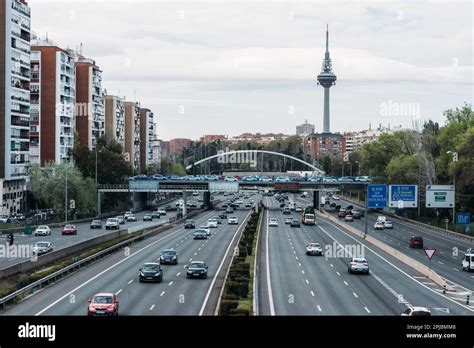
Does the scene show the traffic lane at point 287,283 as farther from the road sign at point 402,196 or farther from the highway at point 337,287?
the road sign at point 402,196

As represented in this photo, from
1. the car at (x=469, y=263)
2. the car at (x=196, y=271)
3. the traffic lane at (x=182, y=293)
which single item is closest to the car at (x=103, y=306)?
the traffic lane at (x=182, y=293)

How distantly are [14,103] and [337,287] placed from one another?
7049 cm

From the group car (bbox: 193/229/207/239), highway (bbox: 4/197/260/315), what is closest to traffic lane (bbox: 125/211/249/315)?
highway (bbox: 4/197/260/315)

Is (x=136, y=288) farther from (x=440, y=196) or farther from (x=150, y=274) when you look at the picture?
(x=440, y=196)

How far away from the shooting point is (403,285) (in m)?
39.7

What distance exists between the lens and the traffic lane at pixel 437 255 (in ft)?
151

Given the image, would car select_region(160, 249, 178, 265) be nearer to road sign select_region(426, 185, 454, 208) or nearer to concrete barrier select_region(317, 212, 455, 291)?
concrete barrier select_region(317, 212, 455, 291)

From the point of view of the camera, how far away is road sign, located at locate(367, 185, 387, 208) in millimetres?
74125

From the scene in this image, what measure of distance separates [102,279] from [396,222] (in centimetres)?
7458

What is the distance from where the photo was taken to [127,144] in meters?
198

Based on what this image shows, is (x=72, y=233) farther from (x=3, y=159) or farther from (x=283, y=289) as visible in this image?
(x=283, y=289)

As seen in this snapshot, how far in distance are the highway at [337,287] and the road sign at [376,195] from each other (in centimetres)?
1035

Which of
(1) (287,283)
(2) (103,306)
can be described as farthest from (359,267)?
(2) (103,306)
